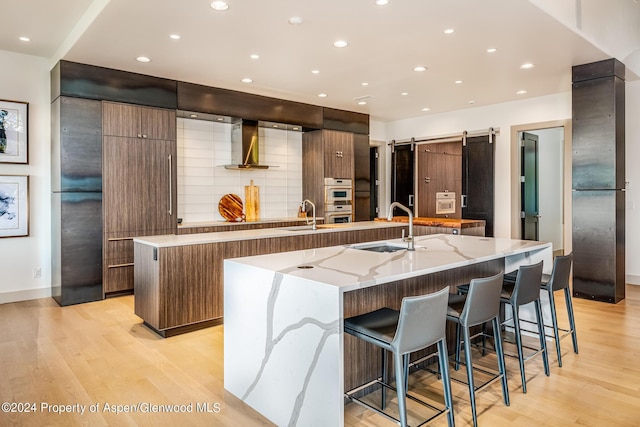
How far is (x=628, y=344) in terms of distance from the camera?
3549 mm

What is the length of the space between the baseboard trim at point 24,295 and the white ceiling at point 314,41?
2.79m

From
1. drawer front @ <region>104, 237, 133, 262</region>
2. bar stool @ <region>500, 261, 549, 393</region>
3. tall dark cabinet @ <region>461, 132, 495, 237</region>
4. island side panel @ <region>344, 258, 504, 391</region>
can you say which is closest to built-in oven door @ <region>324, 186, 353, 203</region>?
tall dark cabinet @ <region>461, 132, 495, 237</region>

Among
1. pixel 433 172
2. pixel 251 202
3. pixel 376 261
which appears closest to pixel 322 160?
pixel 251 202

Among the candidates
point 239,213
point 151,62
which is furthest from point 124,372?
point 239,213

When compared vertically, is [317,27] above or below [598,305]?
above

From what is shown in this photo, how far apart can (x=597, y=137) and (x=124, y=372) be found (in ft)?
17.3

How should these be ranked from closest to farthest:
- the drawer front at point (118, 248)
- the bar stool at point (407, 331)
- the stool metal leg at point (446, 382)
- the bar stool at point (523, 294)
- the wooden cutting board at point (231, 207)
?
the bar stool at point (407, 331), the stool metal leg at point (446, 382), the bar stool at point (523, 294), the drawer front at point (118, 248), the wooden cutting board at point (231, 207)

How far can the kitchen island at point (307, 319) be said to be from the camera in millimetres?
2018

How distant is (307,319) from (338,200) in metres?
5.50

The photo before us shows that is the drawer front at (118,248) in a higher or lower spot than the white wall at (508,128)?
lower

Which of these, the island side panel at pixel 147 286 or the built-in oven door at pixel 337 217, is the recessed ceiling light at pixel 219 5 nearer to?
the island side panel at pixel 147 286

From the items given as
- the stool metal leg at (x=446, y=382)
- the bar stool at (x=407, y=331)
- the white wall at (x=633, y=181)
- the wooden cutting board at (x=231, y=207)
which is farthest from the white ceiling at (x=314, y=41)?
the stool metal leg at (x=446, y=382)

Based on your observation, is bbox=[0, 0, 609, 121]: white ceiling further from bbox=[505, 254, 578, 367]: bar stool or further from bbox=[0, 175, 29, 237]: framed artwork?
bbox=[505, 254, 578, 367]: bar stool

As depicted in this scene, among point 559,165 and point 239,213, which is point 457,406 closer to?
point 239,213
